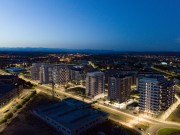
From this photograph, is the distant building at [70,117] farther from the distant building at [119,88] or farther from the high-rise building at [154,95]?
the high-rise building at [154,95]

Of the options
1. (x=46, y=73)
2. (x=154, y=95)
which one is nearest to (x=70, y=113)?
(x=154, y=95)

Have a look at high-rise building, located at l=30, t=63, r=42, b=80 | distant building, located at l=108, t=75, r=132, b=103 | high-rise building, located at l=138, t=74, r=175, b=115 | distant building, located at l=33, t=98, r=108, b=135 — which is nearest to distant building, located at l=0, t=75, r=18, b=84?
high-rise building, located at l=30, t=63, r=42, b=80

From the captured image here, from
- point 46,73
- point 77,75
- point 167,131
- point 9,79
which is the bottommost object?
point 167,131

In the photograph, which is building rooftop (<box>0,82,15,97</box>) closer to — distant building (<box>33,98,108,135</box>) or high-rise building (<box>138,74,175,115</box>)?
distant building (<box>33,98,108,135</box>)

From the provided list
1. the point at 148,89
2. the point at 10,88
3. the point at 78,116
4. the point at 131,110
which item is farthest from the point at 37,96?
the point at 148,89

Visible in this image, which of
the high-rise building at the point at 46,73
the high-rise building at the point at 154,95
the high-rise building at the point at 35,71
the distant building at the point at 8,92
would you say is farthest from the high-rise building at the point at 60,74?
the high-rise building at the point at 154,95

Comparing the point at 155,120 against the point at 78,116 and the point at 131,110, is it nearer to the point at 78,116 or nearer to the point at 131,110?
the point at 131,110

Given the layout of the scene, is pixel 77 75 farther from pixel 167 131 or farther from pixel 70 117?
pixel 167 131

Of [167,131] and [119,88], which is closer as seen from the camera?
[167,131]
